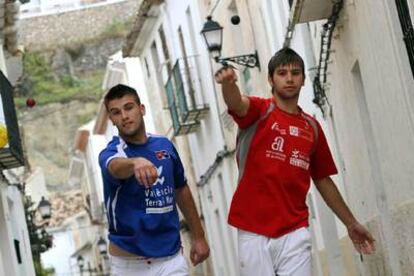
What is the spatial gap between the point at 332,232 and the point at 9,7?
7.69 m

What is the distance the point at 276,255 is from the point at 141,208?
863 millimetres

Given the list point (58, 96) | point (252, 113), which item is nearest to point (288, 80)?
point (252, 113)

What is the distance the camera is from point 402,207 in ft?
35.7

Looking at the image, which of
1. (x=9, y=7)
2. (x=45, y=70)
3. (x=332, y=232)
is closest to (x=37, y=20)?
(x=45, y=70)

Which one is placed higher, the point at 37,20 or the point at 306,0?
the point at 37,20

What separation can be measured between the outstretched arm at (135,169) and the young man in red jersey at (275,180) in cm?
63

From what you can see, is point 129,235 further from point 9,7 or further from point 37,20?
point 37,20

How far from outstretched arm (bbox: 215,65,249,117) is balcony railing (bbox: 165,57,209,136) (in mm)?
18560

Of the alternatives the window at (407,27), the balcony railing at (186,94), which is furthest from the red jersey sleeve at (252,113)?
the balcony railing at (186,94)

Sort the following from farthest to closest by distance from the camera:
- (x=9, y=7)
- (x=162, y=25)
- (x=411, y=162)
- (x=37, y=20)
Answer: (x=37, y=20) → (x=162, y=25) → (x=9, y=7) → (x=411, y=162)

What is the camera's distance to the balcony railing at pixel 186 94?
26.1m

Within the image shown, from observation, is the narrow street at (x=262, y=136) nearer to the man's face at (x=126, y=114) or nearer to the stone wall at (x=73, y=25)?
the man's face at (x=126, y=114)

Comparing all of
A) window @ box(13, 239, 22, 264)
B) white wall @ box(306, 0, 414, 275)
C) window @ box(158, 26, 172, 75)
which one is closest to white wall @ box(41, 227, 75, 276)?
window @ box(158, 26, 172, 75)

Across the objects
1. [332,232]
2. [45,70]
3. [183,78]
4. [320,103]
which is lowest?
[332,232]
